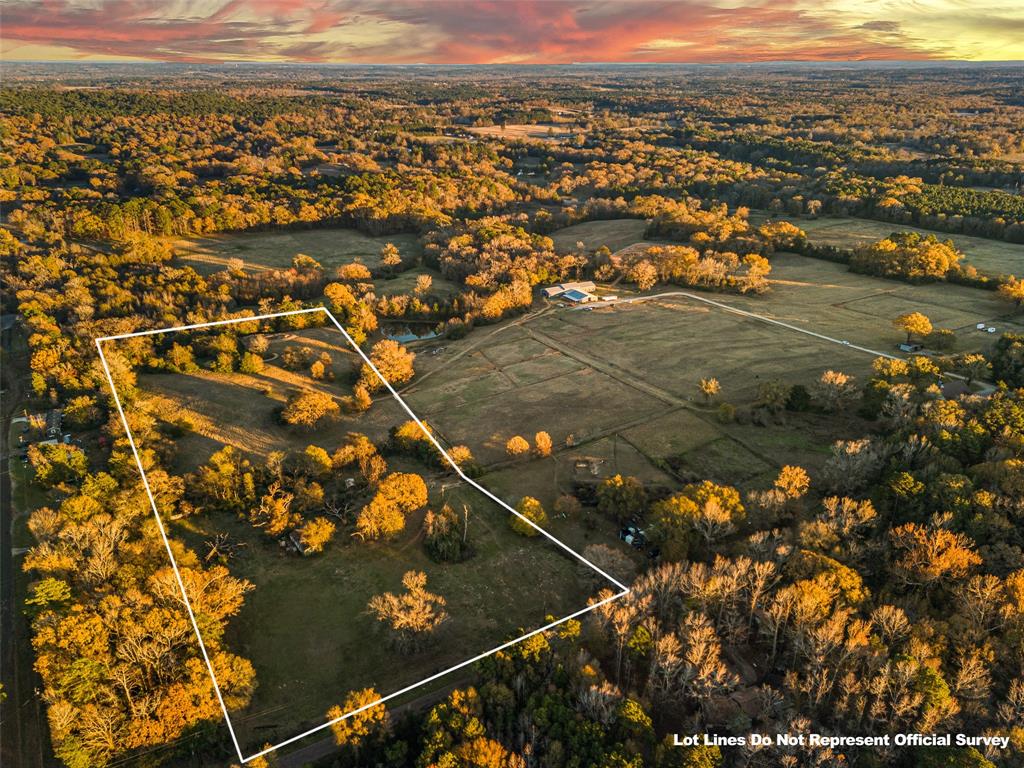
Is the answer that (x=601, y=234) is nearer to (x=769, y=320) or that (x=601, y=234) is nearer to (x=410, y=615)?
(x=769, y=320)

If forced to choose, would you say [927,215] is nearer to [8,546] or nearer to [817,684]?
[817,684]

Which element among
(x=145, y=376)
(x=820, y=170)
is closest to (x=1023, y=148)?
(x=820, y=170)

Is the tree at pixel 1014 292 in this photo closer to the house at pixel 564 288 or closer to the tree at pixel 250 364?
the house at pixel 564 288

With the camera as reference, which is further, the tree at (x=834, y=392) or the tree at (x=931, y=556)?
the tree at (x=834, y=392)

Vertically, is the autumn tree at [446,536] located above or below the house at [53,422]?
below

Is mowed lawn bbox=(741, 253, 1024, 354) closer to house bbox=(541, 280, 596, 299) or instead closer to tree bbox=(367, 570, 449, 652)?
house bbox=(541, 280, 596, 299)

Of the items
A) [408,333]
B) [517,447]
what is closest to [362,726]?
[517,447]

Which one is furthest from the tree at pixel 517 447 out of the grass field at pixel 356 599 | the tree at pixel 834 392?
the tree at pixel 834 392
